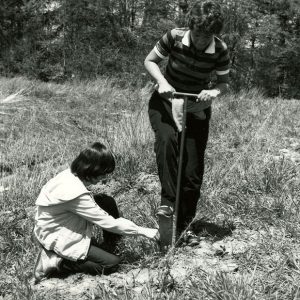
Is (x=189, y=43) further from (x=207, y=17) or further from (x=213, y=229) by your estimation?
(x=213, y=229)

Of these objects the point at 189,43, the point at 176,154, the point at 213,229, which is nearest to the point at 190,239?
the point at 213,229

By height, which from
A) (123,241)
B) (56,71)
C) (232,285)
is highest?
(232,285)

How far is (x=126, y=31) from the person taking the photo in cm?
1677

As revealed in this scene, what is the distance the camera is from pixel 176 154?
2.92 meters

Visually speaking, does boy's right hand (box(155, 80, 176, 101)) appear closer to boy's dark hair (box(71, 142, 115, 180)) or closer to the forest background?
boy's dark hair (box(71, 142, 115, 180))

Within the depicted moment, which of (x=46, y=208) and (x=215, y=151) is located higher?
(x=46, y=208)

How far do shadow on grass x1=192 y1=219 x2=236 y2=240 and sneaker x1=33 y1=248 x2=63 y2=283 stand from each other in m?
1.04

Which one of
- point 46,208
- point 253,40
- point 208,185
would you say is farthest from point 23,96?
point 253,40

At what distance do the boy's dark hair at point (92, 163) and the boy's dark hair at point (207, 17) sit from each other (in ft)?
3.12

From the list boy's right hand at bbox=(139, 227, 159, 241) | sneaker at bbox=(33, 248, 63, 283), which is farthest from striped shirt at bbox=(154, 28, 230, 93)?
sneaker at bbox=(33, 248, 63, 283)

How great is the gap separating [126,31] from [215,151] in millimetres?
12570

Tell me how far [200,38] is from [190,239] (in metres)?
1.35

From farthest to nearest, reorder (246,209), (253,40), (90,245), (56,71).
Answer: (253,40)
(56,71)
(246,209)
(90,245)

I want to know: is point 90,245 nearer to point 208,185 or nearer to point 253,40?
point 208,185
